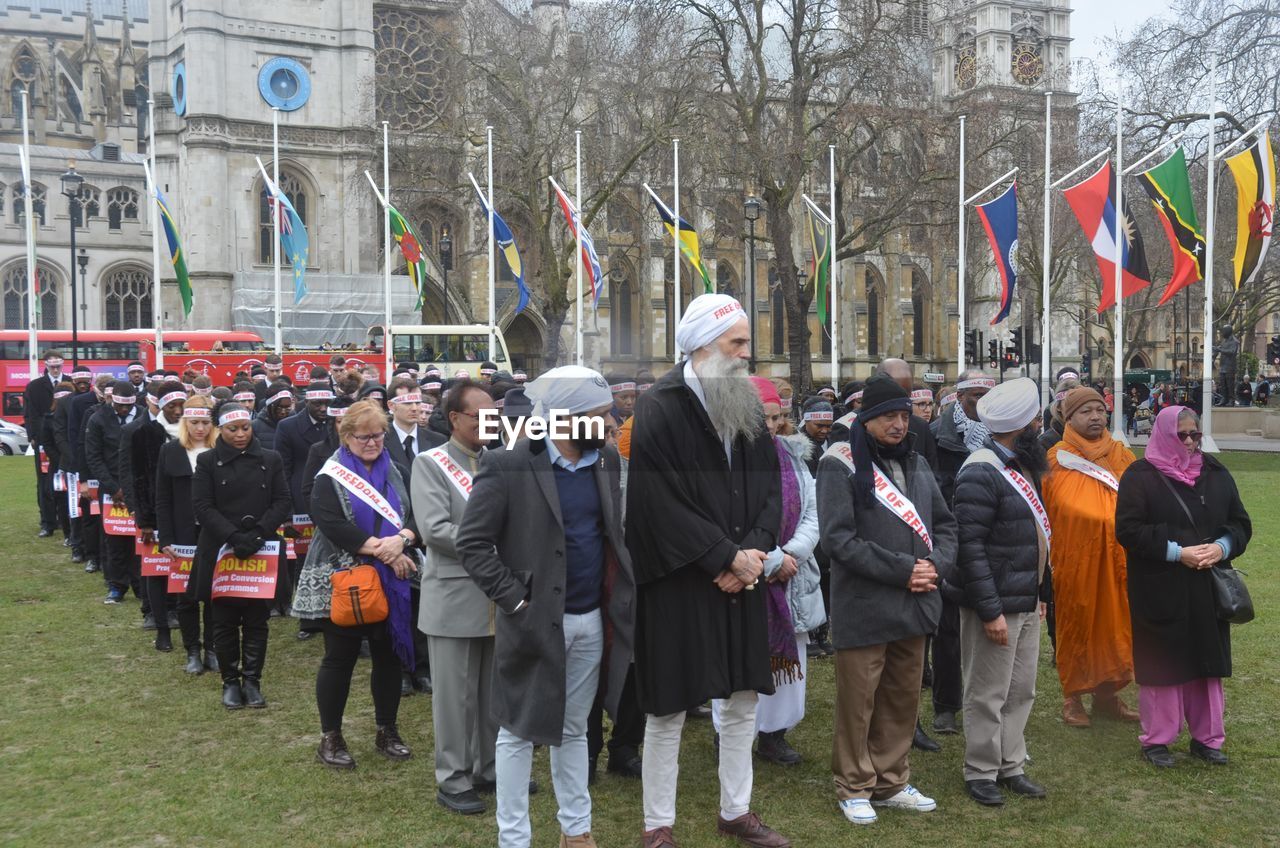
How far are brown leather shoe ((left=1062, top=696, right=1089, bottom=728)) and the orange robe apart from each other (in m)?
0.19

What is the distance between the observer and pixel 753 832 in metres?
5.25

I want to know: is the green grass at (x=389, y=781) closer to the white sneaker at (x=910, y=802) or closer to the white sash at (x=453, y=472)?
the white sneaker at (x=910, y=802)

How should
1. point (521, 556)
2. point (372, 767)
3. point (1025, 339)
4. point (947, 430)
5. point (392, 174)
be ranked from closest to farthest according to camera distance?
point (521, 556)
point (372, 767)
point (947, 430)
point (1025, 339)
point (392, 174)

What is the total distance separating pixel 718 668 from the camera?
4.95 m

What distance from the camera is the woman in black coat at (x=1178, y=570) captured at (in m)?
6.25

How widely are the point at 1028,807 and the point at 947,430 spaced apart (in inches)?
114

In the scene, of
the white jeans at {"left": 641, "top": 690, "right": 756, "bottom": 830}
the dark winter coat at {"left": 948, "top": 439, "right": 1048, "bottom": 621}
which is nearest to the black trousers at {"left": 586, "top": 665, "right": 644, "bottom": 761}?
the white jeans at {"left": 641, "top": 690, "right": 756, "bottom": 830}

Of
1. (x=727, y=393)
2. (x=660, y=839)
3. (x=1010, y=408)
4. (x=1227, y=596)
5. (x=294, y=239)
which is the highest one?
(x=294, y=239)

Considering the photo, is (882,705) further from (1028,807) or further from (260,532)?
(260,532)

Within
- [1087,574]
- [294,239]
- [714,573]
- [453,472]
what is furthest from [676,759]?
[294,239]

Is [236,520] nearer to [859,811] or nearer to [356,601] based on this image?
[356,601]

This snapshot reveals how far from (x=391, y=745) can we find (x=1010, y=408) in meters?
3.74

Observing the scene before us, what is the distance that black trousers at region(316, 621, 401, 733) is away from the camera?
20.5 ft

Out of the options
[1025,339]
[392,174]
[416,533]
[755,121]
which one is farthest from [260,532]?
[392,174]
